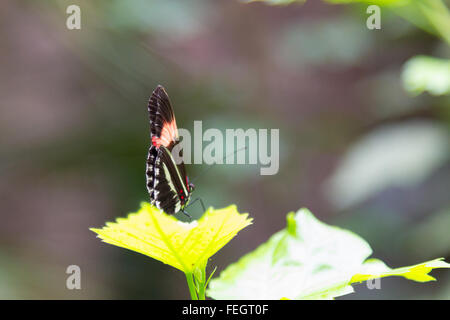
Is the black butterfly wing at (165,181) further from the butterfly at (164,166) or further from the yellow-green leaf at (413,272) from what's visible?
the yellow-green leaf at (413,272)

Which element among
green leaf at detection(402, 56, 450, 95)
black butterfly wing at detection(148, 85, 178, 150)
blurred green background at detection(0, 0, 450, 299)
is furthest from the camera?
blurred green background at detection(0, 0, 450, 299)

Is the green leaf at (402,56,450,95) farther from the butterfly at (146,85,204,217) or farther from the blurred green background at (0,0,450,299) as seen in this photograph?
the butterfly at (146,85,204,217)

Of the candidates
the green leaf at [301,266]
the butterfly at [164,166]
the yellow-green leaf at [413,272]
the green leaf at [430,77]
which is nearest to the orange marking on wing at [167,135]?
the butterfly at [164,166]

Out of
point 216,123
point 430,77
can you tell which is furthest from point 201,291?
point 216,123

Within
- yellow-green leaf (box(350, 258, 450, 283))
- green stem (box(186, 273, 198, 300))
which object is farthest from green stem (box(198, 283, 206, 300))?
yellow-green leaf (box(350, 258, 450, 283))

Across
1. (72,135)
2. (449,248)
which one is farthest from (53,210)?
(449,248)

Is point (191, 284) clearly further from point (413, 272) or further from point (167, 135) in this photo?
point (167, 135)
